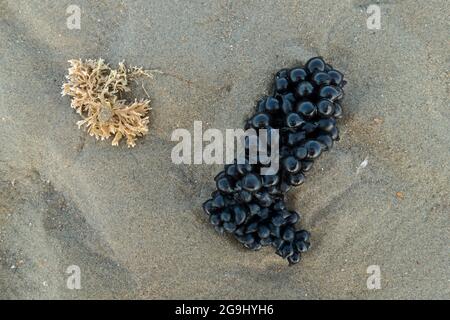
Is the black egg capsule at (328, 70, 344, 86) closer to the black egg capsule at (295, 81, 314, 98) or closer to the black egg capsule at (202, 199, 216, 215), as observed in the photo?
the black egg capsule at (295, 81, 314, 98)

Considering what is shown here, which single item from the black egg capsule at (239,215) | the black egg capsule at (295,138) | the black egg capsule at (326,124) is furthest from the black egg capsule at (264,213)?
the black egg capsule at (326,124)

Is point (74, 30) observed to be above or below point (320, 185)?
above

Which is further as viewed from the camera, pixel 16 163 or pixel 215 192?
pixel 16 163

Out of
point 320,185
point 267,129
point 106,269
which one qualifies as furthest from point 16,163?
point 320,185

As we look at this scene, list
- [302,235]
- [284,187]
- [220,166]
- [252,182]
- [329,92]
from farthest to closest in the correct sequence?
[220,166] < [302,235] < [284,187] < [329,92] < [252,182]

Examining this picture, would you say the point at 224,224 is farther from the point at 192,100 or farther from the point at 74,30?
the point at 74,30

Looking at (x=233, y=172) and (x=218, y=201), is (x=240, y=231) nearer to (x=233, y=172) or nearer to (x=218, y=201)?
(x=218, y=201)

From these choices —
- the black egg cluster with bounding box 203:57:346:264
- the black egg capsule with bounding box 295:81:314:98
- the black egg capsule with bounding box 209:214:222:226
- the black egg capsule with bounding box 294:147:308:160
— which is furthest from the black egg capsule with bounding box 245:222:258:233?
the black egg capsule with bounding box 295:81:314:98

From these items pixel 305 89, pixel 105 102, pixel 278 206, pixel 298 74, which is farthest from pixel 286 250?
pixel 105 102
